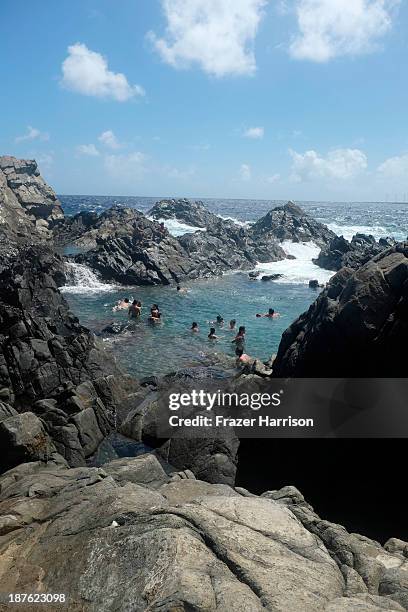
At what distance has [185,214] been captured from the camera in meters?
107

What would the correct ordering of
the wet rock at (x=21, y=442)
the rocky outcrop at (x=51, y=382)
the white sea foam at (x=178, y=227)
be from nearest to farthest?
the wet rock at (x=21, y=442)
the rocky outcrop at (x=51, y=382)
the white sea foam at (x=178, y=227)

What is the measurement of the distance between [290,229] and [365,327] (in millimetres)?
72134

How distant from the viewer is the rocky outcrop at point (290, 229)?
266 ft

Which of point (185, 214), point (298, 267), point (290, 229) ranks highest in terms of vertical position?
point (185, 214)

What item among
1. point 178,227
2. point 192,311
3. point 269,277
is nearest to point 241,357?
point 192,311

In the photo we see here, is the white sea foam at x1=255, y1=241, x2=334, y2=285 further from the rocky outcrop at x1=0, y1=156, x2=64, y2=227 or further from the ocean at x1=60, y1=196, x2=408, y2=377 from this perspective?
the rocky outcrop at x1=0, y1=156, x2=64, y2=227

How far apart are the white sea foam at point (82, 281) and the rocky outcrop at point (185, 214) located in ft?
168

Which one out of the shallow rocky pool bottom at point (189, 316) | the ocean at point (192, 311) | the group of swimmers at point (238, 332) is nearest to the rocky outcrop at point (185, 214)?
the ocean at point (192, 311)

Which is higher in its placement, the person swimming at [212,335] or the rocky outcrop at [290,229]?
the rocky outcrop at [290,229]

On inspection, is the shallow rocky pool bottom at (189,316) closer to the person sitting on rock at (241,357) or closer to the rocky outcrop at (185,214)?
the person sitting on rock at (241,357)

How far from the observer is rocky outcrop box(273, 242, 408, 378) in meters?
12.3

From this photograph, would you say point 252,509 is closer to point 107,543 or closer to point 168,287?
point 107,543

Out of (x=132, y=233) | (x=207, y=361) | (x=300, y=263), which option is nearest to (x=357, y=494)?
(x=207, y=361)

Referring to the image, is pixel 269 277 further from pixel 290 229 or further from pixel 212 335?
pixel 290 229
